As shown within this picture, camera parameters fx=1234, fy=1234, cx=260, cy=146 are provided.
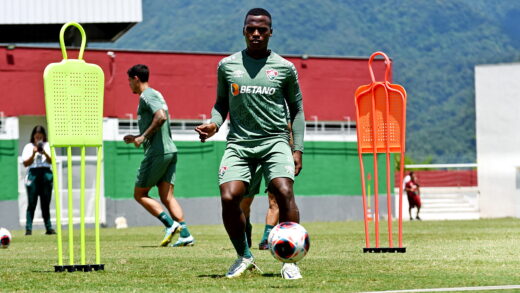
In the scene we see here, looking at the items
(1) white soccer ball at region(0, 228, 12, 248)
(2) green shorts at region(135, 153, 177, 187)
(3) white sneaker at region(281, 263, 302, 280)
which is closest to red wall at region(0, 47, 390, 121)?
(1) white soccer ball at region(0, 228, 12, 248)

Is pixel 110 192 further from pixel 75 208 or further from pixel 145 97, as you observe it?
pixel 145 97

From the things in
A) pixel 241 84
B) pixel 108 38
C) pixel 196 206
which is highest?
pixel 108 38

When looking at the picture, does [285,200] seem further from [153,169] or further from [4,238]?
[4,238]

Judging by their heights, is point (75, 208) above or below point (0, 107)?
below

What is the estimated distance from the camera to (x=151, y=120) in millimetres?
15625

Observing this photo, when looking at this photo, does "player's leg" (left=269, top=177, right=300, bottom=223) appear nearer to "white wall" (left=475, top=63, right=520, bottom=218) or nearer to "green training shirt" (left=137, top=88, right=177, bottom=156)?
"green training shirt" (left=137, top=88, right=177, bottom=156)

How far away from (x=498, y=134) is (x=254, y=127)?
1333 inches

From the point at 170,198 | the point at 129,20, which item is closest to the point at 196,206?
the point at 129,20

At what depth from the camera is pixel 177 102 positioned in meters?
34.3

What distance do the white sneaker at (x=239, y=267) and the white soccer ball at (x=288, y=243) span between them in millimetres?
644

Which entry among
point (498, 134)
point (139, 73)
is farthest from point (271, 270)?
point (498, 134)

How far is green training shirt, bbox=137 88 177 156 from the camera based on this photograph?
15.5 meters

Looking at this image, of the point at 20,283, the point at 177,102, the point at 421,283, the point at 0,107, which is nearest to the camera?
the point at 421,283

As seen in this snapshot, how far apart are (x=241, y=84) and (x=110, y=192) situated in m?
23.5
